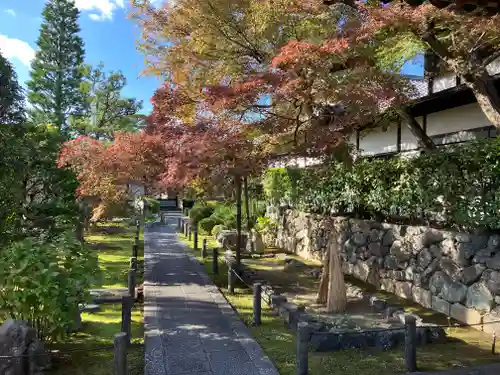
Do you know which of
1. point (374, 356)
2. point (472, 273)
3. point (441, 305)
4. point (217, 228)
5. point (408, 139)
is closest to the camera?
point (374, 356)

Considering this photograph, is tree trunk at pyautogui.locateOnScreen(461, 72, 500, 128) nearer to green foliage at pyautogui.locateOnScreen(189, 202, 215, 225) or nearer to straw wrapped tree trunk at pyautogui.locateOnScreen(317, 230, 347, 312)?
straw wrapped tree trunk at pyautogui.locateOnScreen(317, 230, 347, 312)

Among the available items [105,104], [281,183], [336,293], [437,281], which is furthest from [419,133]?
[105,104]

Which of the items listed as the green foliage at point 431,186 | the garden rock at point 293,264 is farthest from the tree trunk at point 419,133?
the garden rock at point 293,264

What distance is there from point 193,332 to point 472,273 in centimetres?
515

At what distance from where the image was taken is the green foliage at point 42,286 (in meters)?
5.09

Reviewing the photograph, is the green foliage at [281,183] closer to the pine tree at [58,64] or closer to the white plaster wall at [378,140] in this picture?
the white plaster wall at [378,140]

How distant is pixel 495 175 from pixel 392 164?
296 cm

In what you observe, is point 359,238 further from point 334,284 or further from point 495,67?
point 495,67

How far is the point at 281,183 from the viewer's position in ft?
57.7

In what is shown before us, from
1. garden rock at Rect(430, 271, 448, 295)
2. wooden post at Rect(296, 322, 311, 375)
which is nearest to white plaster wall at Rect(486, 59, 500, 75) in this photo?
garden rock at Rect(430, 271, 448, 295)

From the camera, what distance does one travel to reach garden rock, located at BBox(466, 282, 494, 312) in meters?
7.08

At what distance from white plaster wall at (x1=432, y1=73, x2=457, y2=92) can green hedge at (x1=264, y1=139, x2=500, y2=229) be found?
2773 mm

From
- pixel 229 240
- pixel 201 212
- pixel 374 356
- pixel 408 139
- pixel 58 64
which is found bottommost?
pixel 374 356

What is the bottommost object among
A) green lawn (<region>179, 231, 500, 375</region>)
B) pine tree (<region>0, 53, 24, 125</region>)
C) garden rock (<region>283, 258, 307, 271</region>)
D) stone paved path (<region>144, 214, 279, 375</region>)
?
green lawn (<region>179, 231, 500, 375</region>)
